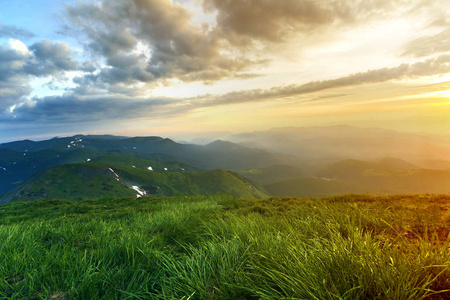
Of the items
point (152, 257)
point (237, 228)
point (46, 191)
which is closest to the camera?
point (152, 257)

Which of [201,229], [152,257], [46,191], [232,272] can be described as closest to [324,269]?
[232,272]

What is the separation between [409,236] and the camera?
4.65 meters

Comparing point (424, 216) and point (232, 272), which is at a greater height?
point (232, 272)

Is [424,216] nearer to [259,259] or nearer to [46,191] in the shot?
[259,259]

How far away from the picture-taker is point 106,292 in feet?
9.00

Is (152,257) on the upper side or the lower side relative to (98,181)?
upper

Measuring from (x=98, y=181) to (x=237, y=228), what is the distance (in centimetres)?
23528

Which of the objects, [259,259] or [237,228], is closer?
[259,259]

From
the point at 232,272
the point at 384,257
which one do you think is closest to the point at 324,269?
the point at 384,257

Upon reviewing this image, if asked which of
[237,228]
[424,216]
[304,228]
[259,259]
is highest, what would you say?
[259,259]

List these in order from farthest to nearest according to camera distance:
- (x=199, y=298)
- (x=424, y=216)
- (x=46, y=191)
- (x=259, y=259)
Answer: (x=46, y=191), (x=424, y=216), (x=259, y=259), (x=199, y=298)

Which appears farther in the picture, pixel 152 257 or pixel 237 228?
pixel 237 228

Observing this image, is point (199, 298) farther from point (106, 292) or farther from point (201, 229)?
point (201, 229)

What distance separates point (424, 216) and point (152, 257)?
8132mm
